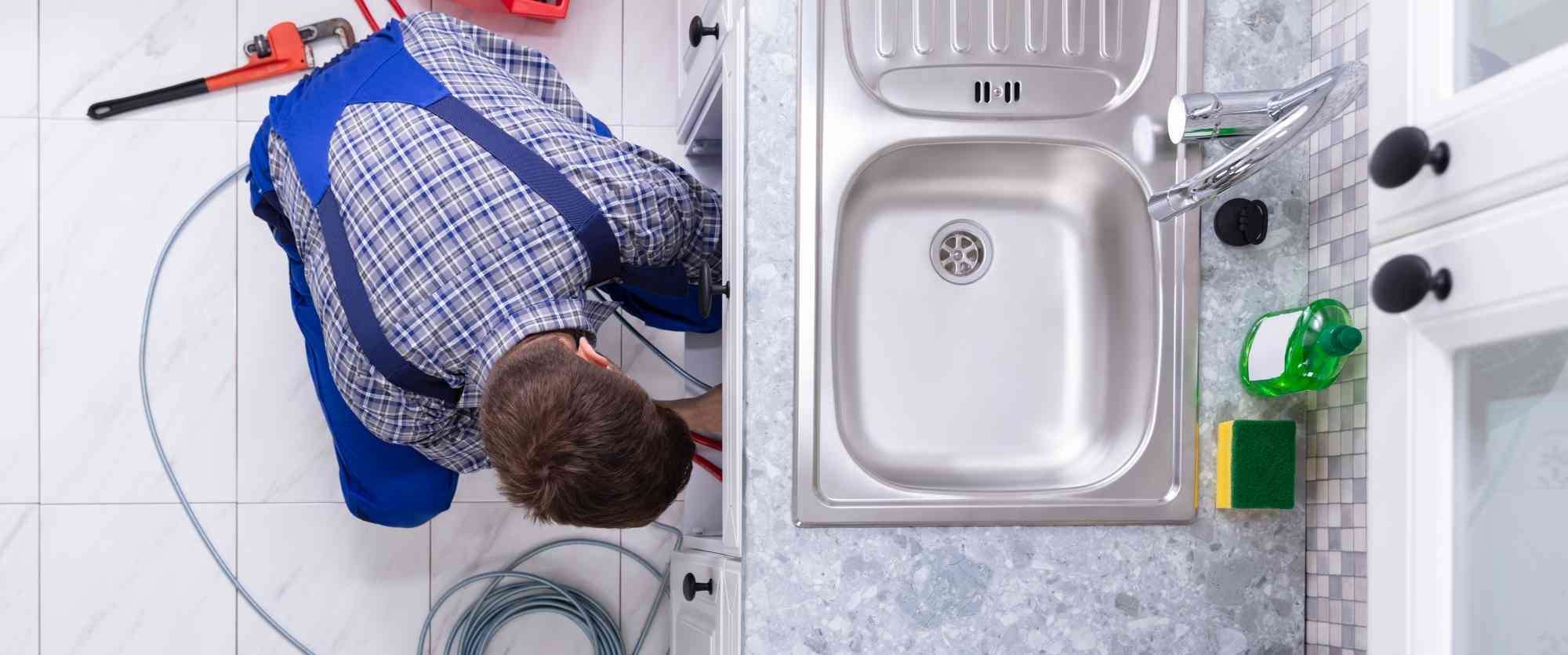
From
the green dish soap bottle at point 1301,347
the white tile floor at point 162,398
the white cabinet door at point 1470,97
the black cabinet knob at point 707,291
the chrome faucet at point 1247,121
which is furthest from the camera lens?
the white tile floor at point 162,398

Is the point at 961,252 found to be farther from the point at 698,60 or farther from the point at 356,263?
the point at 356,263

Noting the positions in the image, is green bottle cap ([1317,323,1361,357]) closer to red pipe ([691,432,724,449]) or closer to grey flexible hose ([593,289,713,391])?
red pipe ([691,432,724,449])

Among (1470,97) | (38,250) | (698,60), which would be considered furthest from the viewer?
(38,250)

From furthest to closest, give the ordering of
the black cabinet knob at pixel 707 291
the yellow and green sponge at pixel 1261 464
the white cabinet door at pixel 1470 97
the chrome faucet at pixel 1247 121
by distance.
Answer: the black cabinet knob at pixel 707 291, the yellow and green sponge at pixel 1261 464, the chrome faucet at pixel 1247 121, the white cabinet door at pixel 1470 97

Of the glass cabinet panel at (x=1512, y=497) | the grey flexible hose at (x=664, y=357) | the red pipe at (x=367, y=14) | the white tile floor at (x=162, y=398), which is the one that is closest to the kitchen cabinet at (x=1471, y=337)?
the glass cabinet panel at (x=1512, y=497)

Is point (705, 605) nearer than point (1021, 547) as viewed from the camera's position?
No

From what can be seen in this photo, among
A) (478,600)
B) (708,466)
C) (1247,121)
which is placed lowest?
(478,600)

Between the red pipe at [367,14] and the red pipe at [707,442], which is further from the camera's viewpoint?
the red pipe at [367,14]

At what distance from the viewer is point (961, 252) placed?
150 cm

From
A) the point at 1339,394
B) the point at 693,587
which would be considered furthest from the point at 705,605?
the point at 1339,394

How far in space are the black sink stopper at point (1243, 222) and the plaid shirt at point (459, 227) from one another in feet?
2.30

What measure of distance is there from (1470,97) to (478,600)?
68.0 inches

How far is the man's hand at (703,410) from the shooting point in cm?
192

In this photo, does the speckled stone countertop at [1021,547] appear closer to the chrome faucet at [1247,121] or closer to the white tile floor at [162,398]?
the chrome faucet at [1247,121]
